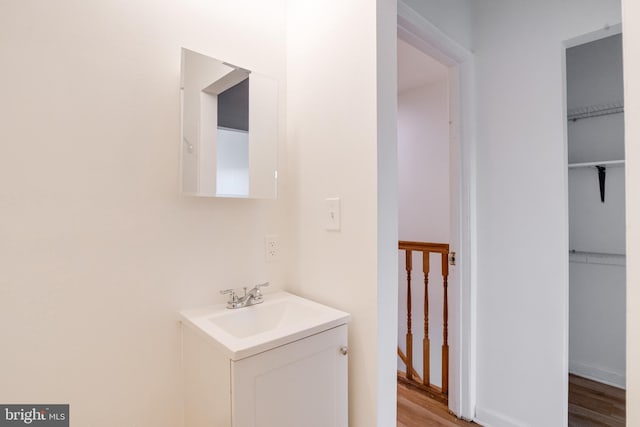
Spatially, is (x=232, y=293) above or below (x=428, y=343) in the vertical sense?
above

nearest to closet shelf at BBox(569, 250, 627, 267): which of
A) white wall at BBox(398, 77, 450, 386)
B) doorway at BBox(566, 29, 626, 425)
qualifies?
doorway at BBox(566, 29, 626, 425)

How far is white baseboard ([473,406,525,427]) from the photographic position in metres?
1.76

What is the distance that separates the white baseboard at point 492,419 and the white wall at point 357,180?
0.99 metres

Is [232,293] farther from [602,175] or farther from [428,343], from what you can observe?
[602,175]

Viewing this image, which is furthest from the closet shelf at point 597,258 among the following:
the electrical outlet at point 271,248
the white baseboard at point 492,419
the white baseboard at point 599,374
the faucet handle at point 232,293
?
the faucet handle at point 232,293

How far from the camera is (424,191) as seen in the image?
3330 millimetres

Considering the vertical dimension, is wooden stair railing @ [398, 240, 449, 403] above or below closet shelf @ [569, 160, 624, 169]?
below

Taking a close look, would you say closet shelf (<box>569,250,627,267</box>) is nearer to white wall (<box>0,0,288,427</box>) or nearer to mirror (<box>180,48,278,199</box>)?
mirror (<box>180,48,278,199</box>)

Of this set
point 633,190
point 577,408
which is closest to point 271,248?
point 633,190

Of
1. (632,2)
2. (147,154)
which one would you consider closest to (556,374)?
(632,2)

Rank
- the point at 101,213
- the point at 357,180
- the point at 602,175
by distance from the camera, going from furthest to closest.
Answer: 1. the point at 602,175
2. the point at 357,180
3. the point at 101,213

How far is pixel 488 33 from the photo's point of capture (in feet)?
6.18

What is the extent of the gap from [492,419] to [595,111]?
228cm

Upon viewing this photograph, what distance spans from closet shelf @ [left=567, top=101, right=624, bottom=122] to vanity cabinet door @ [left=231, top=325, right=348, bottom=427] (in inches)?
99.4
